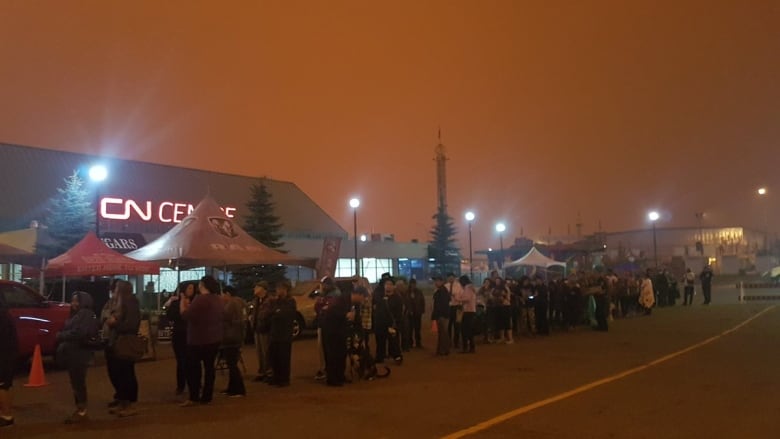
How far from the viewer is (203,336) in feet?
31.9

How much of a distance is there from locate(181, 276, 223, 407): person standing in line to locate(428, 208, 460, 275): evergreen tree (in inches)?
1997

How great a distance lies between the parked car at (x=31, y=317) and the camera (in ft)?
45.7

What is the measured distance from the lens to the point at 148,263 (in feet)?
59.3

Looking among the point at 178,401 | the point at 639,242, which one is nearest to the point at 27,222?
the point at 178,401

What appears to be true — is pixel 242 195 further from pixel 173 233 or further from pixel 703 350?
pixel 703 350

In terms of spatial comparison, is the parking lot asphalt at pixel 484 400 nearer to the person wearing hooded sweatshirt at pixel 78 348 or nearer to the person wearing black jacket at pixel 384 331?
the person wearing hooded sweatshirt at pixel 78 348

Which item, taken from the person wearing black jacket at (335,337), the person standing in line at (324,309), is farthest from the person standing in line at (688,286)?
the person wearing black jacket at (335,337)

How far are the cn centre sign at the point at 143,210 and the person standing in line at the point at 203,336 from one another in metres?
29.8

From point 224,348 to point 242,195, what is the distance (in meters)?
42.9

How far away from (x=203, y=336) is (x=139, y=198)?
1358 inches

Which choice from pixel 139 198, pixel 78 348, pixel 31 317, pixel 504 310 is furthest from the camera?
pixel 139 198

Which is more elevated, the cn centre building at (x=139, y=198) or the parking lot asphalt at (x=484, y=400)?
the cn centre building at (x=139, y=198)

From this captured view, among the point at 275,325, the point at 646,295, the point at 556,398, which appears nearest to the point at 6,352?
the point at 275,325

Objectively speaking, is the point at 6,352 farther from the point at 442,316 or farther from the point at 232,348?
the point at 442,316
